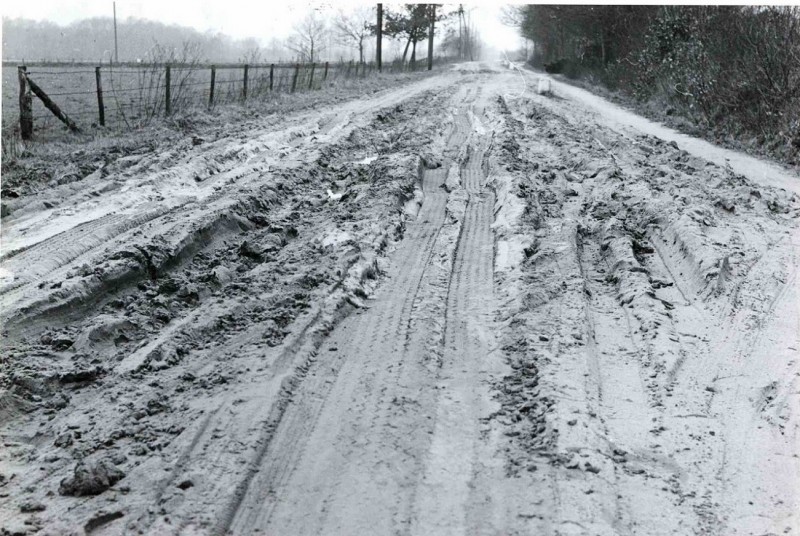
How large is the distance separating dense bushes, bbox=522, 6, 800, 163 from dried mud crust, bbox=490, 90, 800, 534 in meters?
4.68

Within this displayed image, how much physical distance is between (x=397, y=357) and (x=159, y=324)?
178 centimetres

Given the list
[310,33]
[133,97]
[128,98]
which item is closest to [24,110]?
[133,97]

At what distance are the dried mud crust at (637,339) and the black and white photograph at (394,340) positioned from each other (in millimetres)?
19

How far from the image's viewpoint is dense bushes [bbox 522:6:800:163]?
38.7 ft

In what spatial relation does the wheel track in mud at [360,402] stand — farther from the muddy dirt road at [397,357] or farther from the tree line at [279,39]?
the tree line at [279,39]

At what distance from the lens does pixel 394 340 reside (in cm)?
429

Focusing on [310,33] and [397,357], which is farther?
[310,33]

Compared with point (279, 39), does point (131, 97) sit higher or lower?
lower

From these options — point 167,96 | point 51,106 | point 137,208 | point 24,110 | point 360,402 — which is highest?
point 167,96

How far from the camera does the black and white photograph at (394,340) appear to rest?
9.49 ft

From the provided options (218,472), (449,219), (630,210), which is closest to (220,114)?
(449,219)

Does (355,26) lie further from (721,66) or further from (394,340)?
(394,340)

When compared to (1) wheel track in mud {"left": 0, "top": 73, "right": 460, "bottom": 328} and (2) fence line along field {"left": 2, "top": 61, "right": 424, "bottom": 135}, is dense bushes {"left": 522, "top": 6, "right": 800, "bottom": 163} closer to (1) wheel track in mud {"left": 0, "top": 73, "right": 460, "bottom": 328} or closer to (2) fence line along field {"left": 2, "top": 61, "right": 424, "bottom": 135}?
(1) wheel track in mud {"left": 0, "top": 73, "right": 460, "bottom": 328}

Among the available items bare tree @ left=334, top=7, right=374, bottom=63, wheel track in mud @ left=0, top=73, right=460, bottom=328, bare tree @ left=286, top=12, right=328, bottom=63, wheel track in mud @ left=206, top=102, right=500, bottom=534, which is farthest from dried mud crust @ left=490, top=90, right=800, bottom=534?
bare tree @ left=334, top=7, right=374, bottom=63
